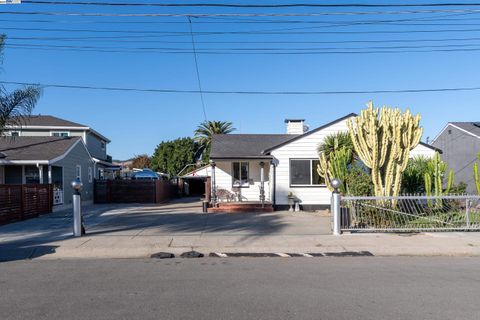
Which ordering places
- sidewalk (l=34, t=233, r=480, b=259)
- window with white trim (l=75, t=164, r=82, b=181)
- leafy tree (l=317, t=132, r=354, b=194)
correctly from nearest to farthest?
sidewalk (l=34, t=233, r=480, b=259), leafy tree (l=317, t=132, r=354, b=194), window with white trim (l=75, t=164, r=82, b=181)

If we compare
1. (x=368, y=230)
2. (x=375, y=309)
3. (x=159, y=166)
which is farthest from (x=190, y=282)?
(x=159, y=166)

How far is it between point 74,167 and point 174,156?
2866 cm

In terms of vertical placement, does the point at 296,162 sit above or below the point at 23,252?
above

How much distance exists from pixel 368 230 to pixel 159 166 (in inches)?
1754

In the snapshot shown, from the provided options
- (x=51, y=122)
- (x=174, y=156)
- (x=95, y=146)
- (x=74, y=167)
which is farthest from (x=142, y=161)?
(x=74, y=167)

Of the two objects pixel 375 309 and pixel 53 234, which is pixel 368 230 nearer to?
pixel 375 309

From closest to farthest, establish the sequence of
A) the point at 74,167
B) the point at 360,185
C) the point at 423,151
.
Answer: the point at 360,185 < the point at 423,151 < the point at 74,167

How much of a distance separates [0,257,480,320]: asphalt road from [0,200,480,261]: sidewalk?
0.97 metres

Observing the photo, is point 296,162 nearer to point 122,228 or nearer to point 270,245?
point 122,228

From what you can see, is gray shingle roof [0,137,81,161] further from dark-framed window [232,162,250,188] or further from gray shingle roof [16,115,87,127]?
dark-framed window [232,162,250,188]

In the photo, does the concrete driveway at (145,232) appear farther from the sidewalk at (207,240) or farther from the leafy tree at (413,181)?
the leafy tree at (413,181)

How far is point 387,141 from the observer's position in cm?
1446

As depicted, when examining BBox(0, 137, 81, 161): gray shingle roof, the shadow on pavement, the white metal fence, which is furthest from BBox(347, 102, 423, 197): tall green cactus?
BBox(0, 137, 81, 161): gray shingle roof

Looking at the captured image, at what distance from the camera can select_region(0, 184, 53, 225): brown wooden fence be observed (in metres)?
16.1
